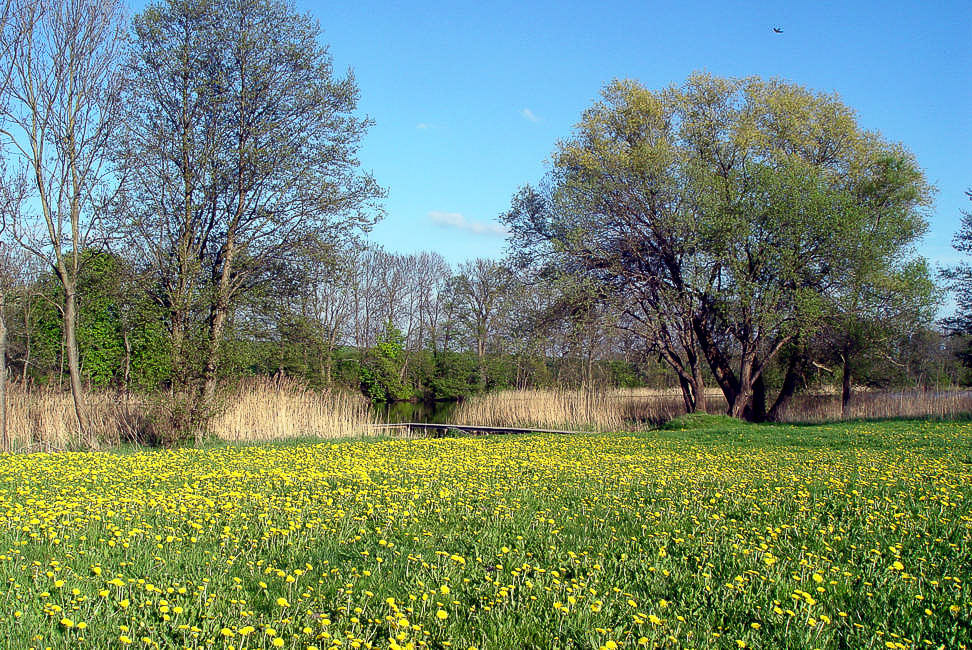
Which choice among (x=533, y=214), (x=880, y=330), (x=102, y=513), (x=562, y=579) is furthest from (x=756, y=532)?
(x=880, y=330)

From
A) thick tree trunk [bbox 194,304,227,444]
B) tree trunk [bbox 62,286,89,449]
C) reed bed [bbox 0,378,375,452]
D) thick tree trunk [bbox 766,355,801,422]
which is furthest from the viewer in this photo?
thick tree trunk [bbox 766,355,801,422]


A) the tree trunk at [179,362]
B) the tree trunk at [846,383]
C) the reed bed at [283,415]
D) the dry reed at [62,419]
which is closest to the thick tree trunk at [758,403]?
the tree trunk at [846,383]

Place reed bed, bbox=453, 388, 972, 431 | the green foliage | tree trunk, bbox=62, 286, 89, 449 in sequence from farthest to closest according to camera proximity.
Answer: the green foliage
reed bed, bbox=453, 388, 972, 431
tree trunk, bbox=62, 286, 89, 449

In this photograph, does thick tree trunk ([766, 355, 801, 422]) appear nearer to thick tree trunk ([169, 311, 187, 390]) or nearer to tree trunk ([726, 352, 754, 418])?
tree trunk ([726, 352, 754, 418])

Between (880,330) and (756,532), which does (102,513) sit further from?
(880,330)

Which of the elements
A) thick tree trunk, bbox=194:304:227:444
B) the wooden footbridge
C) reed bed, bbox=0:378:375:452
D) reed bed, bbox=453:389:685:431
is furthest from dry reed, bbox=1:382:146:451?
reed bed, bbox=453:389:685:431

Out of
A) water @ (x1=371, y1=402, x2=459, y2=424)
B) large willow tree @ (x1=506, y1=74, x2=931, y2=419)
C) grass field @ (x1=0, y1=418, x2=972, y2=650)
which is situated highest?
large willow tree @ (x1=506, y1=74, x2=931, y2=419)

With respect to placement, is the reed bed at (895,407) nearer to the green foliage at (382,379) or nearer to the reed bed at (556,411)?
the reed bed at (556,411)

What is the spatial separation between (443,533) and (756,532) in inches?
90.1

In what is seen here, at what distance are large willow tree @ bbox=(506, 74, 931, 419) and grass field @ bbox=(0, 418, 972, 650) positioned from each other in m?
15.6

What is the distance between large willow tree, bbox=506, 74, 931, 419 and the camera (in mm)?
22766

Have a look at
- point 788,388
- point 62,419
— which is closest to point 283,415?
point 62,419

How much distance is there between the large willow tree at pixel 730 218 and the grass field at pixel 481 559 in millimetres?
15557

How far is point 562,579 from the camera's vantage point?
4.16 m
